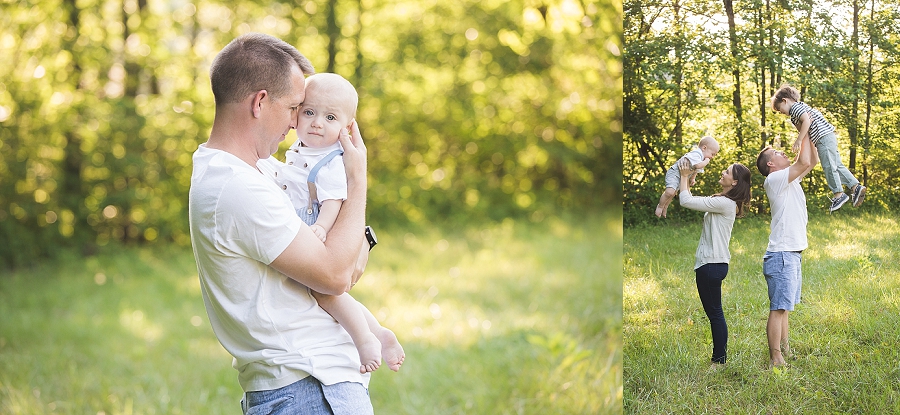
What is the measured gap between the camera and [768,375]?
7.22 feet

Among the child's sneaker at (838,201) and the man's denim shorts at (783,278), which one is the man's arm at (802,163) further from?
the man's denim shorts at (783,278)

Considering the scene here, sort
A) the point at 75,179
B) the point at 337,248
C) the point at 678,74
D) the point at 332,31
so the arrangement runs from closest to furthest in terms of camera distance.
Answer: the point at 337,248, the point at 678,74, the point at 75,179, the point at 332,31

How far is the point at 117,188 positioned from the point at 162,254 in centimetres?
108

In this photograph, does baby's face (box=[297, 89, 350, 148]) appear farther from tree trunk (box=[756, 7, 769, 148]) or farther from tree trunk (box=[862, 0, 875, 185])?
tree trunk (box=[862, 0, 875, 185])

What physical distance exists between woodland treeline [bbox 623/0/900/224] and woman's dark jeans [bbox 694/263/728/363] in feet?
0.68

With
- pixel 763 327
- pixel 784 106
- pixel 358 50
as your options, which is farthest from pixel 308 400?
pixel 358 50

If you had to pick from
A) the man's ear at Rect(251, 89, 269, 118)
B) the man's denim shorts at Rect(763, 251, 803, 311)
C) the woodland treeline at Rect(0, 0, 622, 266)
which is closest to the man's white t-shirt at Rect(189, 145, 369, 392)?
the man's ear at Rect(251, 89, 269, 118)

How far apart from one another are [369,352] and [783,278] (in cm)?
129

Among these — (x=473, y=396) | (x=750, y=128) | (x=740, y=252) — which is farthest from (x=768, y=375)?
(x=473, y=396)

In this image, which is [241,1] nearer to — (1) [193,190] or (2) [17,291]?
(2) [17,291]

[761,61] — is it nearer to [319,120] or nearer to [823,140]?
[823,140]

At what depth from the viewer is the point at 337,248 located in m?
1.66

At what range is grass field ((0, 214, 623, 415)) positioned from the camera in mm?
4109

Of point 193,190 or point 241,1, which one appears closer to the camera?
point 193,190
